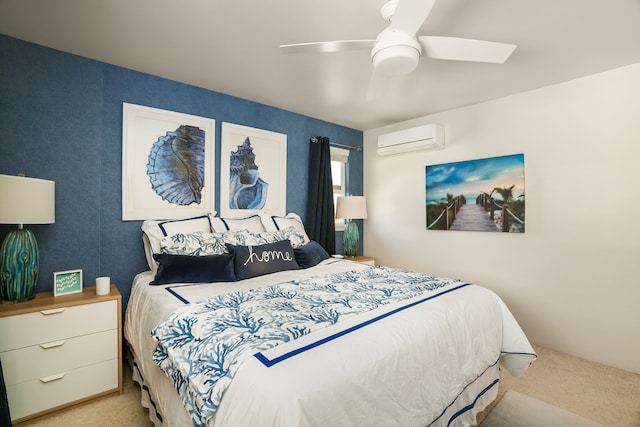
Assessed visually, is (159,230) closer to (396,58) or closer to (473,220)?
(396,58)

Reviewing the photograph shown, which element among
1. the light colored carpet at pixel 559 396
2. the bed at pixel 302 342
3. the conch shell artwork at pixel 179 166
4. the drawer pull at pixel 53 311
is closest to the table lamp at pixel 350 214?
the bed at pixel 302 342

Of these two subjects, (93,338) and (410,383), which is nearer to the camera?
Answer: (410,383)

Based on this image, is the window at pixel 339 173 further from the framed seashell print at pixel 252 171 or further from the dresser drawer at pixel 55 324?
the dresser drawer at pixel 55 324

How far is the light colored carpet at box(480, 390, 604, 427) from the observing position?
6.09 feet

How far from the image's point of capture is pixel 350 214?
387 centimetres

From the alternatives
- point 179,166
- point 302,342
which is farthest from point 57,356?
point 302,342

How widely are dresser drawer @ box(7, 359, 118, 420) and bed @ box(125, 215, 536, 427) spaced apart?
0.18 metres

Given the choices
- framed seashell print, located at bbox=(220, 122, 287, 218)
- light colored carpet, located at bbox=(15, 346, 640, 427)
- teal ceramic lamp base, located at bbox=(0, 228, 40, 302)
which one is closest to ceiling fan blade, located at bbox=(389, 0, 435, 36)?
framed seashell print, located at bbox=(220, 122, 287, 218)

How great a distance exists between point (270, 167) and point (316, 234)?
996 millimetres

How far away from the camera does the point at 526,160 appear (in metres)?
3.02

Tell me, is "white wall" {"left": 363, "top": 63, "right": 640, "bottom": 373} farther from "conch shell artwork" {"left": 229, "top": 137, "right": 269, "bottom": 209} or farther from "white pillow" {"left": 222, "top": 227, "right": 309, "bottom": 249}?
"conch shell artwork" {"left": 229, "top": 137, "right": 269, "bottom": 209}

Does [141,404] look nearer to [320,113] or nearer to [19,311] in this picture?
[19,311]

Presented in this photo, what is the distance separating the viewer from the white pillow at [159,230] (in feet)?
8.13

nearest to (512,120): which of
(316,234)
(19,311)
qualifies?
(316,234)
